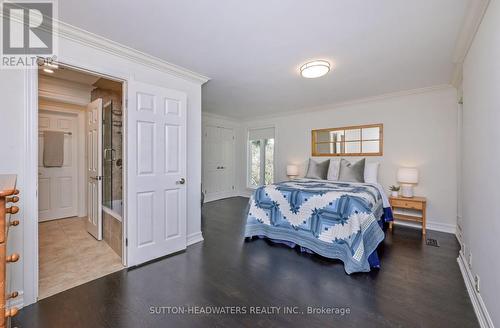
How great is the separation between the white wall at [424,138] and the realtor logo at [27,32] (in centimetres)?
464

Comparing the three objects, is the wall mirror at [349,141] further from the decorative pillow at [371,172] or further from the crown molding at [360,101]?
the crown molding at [360,101]

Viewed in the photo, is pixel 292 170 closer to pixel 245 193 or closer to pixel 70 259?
pixel 245 193

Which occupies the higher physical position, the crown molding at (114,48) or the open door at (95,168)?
the crown molding at (114,48)

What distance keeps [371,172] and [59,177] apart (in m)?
5.79

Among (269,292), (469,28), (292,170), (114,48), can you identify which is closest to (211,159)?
(292,170)

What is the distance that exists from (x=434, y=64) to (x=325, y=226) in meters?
2.45

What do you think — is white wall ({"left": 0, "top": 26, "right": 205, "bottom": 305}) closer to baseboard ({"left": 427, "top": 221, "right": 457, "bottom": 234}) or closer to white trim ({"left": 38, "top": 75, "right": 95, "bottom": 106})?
white trim ({"left": 38, "top": 75, "right": 95, "bottom": 106})

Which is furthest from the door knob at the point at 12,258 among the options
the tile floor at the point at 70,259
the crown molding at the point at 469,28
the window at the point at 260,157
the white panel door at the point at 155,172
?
the window at the point at 260,157

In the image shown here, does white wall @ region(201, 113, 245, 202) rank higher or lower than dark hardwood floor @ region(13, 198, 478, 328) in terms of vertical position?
higher

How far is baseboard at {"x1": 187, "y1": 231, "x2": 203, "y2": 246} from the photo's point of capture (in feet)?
10.1

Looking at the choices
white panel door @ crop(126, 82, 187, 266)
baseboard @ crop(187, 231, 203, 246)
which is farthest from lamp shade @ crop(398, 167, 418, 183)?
white panel door @ crop(126, 82, 187, 266)

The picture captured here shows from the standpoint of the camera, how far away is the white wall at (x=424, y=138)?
359cm

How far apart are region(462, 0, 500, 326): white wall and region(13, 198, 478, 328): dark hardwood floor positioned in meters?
0.41

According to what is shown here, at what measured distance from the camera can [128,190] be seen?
2.44 meters
